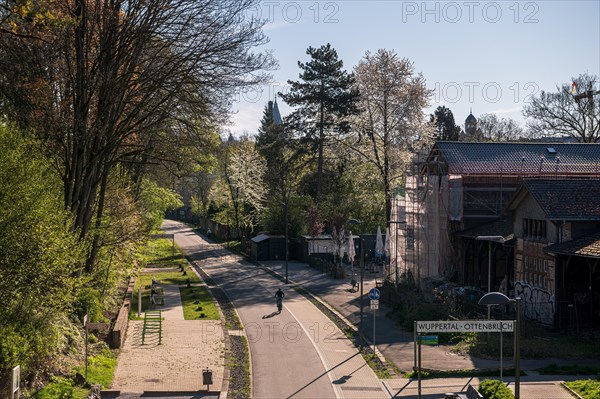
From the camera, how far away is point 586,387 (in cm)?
2191

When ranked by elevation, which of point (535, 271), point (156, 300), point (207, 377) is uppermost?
point (535, 271)

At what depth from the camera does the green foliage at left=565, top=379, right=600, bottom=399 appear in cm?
2100

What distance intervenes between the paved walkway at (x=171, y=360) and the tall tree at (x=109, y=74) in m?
5.19

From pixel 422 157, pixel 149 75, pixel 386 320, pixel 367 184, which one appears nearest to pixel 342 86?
pixel 367 184

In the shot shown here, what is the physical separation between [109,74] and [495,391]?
16.0 meters

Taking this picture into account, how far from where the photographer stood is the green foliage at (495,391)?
18.4m

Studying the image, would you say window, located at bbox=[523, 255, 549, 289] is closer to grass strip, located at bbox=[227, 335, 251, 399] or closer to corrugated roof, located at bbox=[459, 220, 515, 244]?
corrugated roof, located at bbox=[459, 220, 515, 244]

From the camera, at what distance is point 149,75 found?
26.4 meters

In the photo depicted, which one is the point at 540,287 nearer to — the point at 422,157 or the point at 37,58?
the point at 422,157

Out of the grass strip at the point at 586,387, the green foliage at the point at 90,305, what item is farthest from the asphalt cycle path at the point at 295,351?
the green foliage at the point at 90,305

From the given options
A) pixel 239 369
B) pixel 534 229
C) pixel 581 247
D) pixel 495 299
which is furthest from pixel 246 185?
pixel 495 299

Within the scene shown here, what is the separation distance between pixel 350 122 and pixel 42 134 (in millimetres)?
41265

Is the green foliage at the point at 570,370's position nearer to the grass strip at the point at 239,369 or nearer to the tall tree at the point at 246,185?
the grass strip at the point at 239,369

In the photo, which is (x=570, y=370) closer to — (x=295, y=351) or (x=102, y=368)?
(x=295, y=351)
